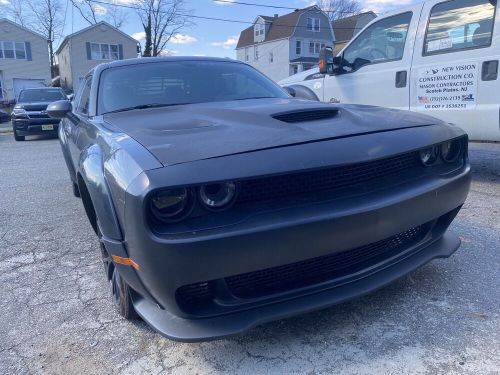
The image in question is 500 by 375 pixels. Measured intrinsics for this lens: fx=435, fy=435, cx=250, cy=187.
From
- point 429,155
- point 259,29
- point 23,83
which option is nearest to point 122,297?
point 429,155

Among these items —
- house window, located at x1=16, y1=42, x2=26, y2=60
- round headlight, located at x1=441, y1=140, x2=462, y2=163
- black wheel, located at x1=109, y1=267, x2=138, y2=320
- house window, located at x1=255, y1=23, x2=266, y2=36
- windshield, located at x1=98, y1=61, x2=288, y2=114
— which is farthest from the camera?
house window, located at x1=255, y1=23, x2=266, y2=36

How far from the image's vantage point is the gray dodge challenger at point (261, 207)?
67.4 inches

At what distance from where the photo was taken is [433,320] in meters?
2.26

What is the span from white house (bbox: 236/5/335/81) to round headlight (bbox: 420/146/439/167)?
4098 cm

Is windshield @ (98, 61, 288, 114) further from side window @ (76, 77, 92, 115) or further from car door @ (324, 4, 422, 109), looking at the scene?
car door @ (324, 4, 422, 109)

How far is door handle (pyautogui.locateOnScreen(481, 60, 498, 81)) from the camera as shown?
4.39 metres

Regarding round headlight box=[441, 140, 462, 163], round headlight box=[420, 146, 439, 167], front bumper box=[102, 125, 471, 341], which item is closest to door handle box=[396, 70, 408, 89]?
round headlight box=[441, 140, 462, 163]

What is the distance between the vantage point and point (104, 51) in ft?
130

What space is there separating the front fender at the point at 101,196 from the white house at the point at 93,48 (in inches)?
1531

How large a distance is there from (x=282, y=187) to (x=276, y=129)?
339mm

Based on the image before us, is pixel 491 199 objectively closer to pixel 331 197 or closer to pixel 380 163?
pixel 380 163

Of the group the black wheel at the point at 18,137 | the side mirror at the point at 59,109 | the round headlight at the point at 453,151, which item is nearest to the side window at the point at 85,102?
the side mirror at the point at 59,109

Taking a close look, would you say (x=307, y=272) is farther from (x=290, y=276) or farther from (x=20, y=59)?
(x=20, y=59)

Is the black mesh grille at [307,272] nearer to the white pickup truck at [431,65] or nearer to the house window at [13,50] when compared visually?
the white pickup truck at [431,65]
